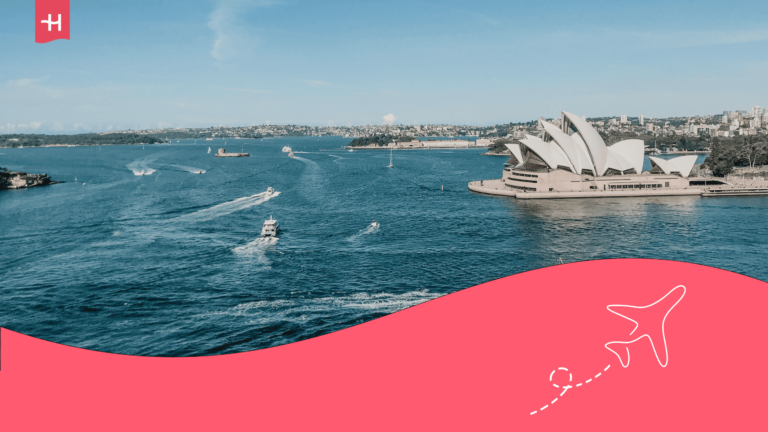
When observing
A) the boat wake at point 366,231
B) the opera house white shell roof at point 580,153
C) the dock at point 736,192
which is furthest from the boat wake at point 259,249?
the dock at point 736,192

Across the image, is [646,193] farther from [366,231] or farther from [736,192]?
[366,231]

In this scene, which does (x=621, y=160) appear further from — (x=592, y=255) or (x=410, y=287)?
(x=410, y=287)

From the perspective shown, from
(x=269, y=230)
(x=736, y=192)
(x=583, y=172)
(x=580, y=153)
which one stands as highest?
(x=580, y=153)

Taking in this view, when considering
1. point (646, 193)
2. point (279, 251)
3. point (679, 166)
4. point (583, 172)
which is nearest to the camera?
point (279, 251)

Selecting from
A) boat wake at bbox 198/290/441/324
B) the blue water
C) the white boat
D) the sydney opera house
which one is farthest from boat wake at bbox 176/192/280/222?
the sydney opera house

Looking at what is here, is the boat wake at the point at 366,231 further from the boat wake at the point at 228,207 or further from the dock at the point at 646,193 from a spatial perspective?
the dock at the point at 646,193

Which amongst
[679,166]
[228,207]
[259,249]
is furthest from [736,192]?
[228,207]
